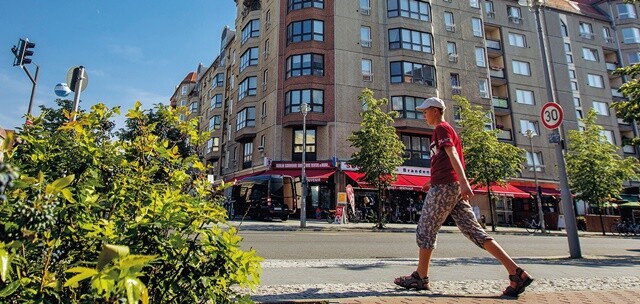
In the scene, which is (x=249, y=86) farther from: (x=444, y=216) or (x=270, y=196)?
(x=444, y=216)

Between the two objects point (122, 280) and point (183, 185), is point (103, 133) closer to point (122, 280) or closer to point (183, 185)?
point (183, 185)

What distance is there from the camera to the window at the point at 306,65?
29.4 m

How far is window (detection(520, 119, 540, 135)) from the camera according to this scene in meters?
34.3

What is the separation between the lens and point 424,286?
12.8ft

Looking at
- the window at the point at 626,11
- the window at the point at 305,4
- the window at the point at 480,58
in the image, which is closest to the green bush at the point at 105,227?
the window at the point at 305,4

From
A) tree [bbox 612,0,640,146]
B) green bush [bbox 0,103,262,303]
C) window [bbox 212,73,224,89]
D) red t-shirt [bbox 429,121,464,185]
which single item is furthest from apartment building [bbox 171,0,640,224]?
green bush [bbox 0,103,262,303]

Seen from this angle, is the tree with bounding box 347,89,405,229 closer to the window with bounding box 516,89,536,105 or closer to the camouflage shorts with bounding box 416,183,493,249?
the camouflage shorts with bounding box 416,183,493,249

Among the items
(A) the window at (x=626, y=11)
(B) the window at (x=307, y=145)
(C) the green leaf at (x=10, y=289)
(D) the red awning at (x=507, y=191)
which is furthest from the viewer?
(A) the window at (x=626, y=11)

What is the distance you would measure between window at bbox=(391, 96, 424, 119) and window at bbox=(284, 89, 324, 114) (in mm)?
6068

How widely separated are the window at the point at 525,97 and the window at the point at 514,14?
779 cm

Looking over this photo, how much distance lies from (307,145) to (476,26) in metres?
21.1

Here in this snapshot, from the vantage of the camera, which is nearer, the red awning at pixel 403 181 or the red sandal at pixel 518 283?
the red sandal at pixel 518 283

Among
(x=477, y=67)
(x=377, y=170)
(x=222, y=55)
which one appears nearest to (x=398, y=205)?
(x=377, y=170)

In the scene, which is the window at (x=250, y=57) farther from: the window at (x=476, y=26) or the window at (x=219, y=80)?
the window at (x=476, y=26)
